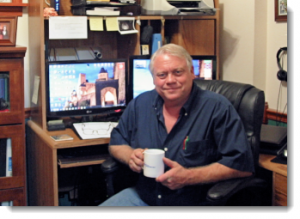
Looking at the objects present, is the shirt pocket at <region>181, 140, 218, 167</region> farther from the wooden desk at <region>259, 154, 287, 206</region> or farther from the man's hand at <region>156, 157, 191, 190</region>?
the wooden desk at <region>259, 154, 287, 206</region>

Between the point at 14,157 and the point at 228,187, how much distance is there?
1.19 meters

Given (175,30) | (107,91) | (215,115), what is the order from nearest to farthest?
(215,115), (107,91), (175,30)

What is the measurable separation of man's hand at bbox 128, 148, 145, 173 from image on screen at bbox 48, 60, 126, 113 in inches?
29.1

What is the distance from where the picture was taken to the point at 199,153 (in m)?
1.80

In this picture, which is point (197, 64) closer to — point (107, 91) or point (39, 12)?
point (107, 91)

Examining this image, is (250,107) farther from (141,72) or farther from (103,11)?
(103,11)

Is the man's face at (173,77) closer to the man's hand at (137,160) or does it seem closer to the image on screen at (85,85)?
the man's hand at (137,160)

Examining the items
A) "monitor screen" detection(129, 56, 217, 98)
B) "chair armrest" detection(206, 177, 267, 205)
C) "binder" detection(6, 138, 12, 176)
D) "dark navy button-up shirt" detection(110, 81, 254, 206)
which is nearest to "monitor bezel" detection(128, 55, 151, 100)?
"monitor screen" detection(129, 56, 217, 98)

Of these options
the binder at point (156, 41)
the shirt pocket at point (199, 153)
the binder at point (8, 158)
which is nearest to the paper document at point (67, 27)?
the binder at point (156, 41)

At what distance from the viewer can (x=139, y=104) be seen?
2.00 meters

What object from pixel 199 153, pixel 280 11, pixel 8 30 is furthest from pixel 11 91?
pixel 280 11

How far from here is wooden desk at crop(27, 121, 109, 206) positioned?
6.96 feet

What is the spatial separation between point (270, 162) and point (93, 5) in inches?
51.4
